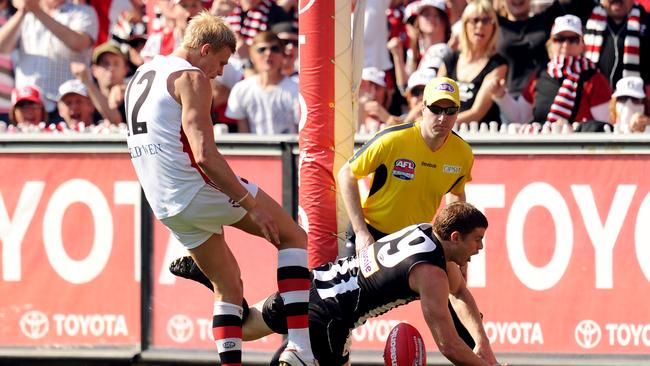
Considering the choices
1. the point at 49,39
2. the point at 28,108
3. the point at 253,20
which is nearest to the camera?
the point at 28,108

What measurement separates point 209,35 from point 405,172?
5.87ft

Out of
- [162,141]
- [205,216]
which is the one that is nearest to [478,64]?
[205,216]

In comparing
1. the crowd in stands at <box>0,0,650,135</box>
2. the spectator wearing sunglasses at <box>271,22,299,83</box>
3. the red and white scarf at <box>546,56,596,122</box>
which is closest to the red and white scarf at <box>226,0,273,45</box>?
the crowd in stands at <box>0,0,650,135</box>

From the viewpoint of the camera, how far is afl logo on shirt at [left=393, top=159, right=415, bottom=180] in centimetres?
904

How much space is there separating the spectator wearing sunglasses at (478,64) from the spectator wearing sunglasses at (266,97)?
1353 mm

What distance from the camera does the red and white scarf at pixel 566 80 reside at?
11.3 metres

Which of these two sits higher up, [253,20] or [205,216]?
[253,20]

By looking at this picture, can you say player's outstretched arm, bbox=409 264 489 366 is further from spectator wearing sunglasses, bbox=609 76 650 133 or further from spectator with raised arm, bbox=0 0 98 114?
spectator with raised arm, bbox=0 0 98 114

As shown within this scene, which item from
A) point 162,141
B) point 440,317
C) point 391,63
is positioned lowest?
point 440,317

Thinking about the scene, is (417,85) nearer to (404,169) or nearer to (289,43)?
(289,43)

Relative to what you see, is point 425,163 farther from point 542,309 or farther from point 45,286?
point 45,286

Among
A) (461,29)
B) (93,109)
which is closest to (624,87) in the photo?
(461,29)

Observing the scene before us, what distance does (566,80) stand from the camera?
11.3 m

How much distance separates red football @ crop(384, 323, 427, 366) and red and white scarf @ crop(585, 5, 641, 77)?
15.3 feet
